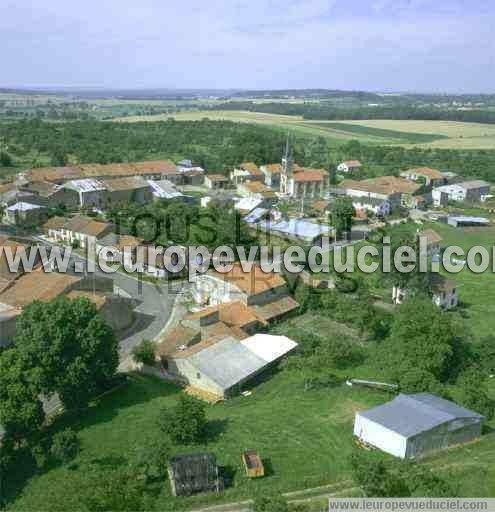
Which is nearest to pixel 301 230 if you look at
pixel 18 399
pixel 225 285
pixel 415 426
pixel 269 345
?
pixel 225 285

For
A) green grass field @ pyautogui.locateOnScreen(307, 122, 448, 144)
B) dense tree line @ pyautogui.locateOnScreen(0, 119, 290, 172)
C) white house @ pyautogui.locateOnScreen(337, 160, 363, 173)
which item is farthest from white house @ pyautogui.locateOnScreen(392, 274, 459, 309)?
green grass field @ pyautogui.locateOnScreen(307, 122, 448, 144)

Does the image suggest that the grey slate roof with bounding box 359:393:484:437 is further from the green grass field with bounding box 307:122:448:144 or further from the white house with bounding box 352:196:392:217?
the green grass field with bounding box 307:122:448:144

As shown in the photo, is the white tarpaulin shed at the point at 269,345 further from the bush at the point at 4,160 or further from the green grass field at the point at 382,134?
the green grass field at the point at 382,134

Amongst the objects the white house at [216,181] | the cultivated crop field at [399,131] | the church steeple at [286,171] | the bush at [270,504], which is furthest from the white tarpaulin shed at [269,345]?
the cultivated crop field at [399,131]

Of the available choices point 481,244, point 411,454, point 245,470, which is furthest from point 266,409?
point 481,244

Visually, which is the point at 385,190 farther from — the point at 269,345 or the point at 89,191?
the point at 269,345

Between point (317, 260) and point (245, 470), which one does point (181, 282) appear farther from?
point (245, 470)
